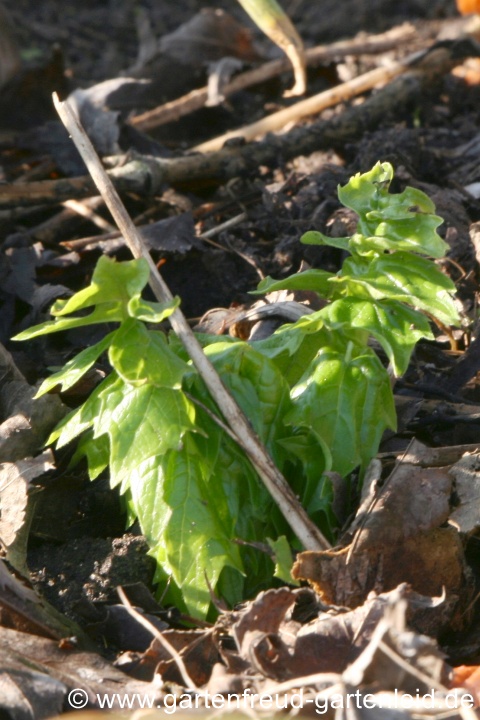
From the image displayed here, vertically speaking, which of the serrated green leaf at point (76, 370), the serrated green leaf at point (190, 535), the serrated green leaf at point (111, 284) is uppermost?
the serrated green leaf at point (111, 284)

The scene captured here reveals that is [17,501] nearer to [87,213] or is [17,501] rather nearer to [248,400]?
[248,400]

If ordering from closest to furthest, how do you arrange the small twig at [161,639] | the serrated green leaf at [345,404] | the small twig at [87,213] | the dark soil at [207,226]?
the small twig at [161,639]
the serrated green leaf at [345,404]
the dark soil at [207,226]
the small twig at [87,213]

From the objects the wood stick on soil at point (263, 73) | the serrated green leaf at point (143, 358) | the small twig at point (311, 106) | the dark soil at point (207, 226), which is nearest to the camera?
the serrated green leaf at point (143, 358)

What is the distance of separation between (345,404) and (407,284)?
26cm

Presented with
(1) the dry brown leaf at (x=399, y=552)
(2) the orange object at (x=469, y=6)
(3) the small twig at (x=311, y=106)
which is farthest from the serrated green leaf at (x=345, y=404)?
(2) the orange object at (x=469, y=6)

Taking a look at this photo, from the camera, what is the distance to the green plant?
1543 millimetres

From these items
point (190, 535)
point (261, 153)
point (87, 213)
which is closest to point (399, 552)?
point (190, 535)

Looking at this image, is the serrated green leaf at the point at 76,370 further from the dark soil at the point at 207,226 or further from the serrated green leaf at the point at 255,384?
the dark soil at the point at 207,226

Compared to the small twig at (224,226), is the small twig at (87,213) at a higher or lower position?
higher

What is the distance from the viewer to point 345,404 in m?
1.65

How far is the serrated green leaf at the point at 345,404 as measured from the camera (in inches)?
64.9

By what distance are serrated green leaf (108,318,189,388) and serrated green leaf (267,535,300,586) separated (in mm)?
340

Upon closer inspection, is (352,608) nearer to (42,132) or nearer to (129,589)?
(129,589)

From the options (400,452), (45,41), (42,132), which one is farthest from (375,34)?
(400,452)
